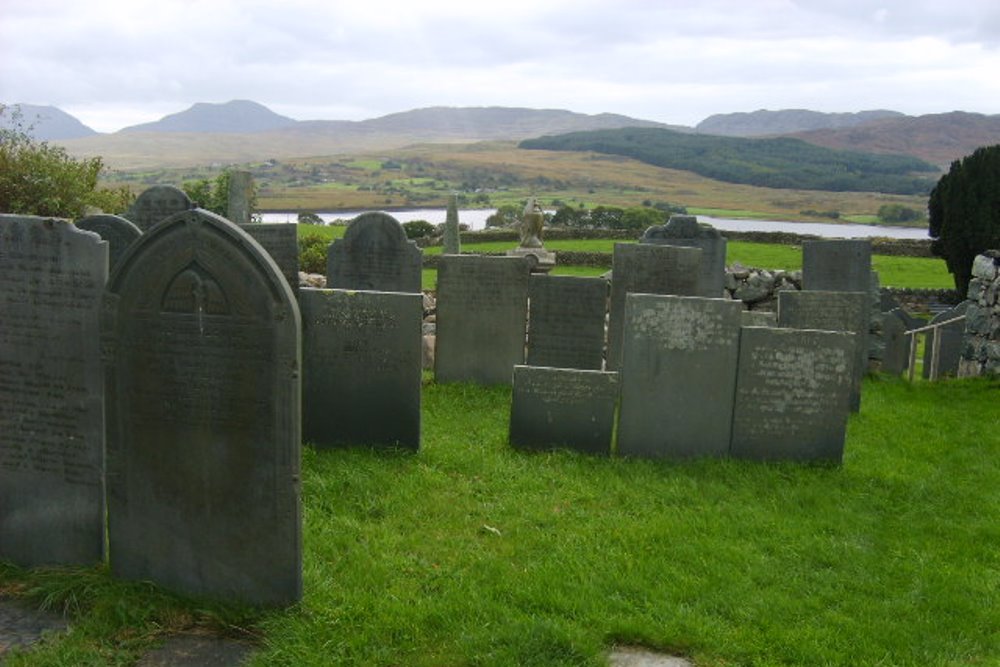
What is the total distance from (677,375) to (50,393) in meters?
4.99

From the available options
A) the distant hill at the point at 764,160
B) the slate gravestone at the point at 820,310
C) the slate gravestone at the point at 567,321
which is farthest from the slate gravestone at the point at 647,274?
the distant hill at the point at 764,160

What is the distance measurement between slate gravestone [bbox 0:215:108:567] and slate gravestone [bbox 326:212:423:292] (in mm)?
Answer: 6690

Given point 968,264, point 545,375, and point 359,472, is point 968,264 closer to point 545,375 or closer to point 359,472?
point 545,375

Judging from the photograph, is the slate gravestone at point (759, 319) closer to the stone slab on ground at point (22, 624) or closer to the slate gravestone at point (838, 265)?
the slate gravestone at point (838, 265)

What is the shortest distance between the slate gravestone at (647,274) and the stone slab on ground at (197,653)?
7.34m

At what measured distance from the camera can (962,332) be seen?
14297 mm

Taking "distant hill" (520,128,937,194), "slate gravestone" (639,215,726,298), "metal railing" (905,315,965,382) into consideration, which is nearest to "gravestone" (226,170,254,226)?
"slate gravestone" (639,215,726,298)

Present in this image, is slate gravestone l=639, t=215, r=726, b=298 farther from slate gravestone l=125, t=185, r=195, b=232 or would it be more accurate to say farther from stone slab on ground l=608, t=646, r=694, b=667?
stone slab on ground l=608, t=646, r=694, b=667

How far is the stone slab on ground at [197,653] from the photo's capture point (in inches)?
167

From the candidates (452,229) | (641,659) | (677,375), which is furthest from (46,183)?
(641,659)

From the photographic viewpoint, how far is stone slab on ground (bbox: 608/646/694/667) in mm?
4316

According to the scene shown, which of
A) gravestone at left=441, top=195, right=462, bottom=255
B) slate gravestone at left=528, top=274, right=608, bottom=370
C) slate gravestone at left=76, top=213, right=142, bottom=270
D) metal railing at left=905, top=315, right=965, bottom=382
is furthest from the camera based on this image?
gravestone at left=441, top=195, right=462, bottom=255

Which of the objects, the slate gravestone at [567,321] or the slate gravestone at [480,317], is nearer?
the slate gravestone at [567,321]

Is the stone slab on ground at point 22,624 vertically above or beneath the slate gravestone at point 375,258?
beneath
